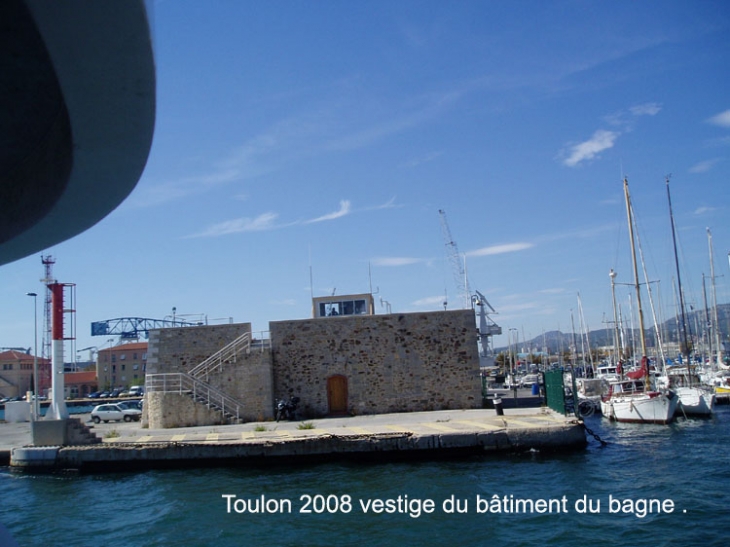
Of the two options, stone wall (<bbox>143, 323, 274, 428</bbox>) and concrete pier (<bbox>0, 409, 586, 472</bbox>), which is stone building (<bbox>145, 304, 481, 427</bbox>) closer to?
stone wall (<bbox>143, 323, 274, 428</bbox>)

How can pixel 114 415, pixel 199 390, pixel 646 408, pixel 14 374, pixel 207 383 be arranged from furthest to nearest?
pixel 14 374, pixel 114 415, pixel 646 408, pixel 207 383, pixel 199 390

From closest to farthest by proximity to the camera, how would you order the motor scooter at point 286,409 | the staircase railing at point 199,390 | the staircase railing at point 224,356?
the staircase railing at point 199,390, the motor scooter at point 286,409, the staircase railing at point 224,356

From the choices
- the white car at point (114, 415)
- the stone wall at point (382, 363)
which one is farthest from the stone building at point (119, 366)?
the stone wall at point (382, 363)

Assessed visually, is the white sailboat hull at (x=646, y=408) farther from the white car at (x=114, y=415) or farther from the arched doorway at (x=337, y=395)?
the white car at (x=114, y=415)

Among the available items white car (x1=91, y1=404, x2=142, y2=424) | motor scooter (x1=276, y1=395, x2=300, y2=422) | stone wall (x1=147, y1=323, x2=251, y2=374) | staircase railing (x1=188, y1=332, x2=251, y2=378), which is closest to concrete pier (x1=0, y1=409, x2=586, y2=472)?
motor scooter (x1=276, y1=395, x2=300, y2=422)

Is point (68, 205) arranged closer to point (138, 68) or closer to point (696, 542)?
point (138, 68)

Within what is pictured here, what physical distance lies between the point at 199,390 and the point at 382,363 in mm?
7024

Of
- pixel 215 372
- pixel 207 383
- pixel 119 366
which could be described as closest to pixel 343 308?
pixel 215 372

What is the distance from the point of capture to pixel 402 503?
43.4 feet

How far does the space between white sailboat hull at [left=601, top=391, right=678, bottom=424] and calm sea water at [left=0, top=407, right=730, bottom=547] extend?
23.0 feet

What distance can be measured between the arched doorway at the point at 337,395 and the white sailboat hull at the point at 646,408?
11.8 m

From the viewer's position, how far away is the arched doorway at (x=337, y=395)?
24875 mm

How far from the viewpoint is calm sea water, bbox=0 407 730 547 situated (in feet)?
36.6

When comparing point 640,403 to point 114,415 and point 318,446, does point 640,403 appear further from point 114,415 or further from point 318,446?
point 114,415
